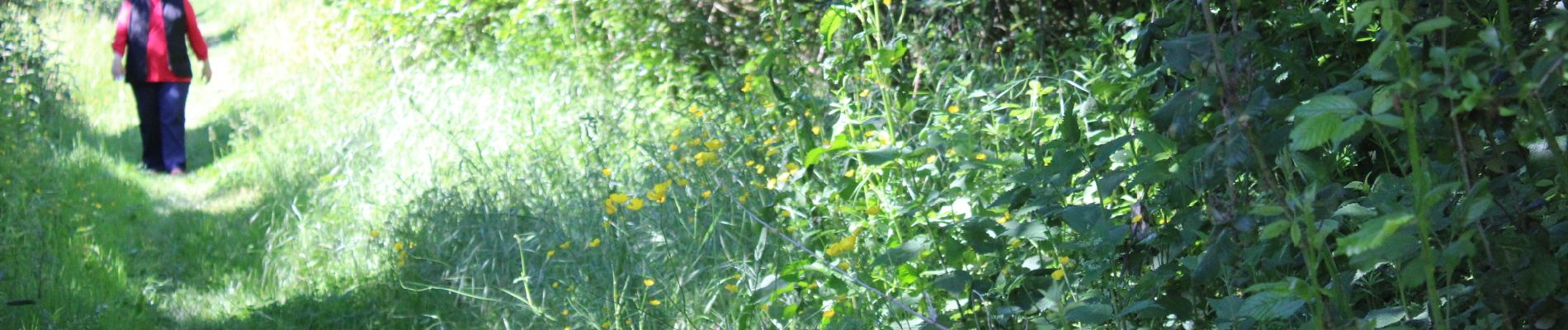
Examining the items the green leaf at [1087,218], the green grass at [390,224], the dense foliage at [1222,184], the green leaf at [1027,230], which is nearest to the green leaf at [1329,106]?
the dense foliage at [1222,184]

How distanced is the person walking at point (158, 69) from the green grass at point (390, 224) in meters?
0.23

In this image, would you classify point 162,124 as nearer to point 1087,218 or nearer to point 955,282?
point 955,282

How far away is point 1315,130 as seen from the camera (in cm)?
161

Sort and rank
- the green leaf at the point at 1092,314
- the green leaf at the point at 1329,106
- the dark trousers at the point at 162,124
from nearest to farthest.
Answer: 1. the green leaf at the point at 1329,106
2. the green leaf at the point at 1092,314
3. the dark trousers at the point at 162,124

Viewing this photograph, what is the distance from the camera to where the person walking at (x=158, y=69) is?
8.59 m

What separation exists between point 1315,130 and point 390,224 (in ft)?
14.5

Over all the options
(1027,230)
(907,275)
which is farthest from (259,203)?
(1027,230)

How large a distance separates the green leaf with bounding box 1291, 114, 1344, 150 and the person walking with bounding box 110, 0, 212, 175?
812 cm

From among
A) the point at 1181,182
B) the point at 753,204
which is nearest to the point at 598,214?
the point at 753,204

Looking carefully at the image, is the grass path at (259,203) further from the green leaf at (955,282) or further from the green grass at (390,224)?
the green leaf at (955,282)

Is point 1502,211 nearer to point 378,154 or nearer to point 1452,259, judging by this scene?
point 1452,259

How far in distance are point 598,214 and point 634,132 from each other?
105 centimetres

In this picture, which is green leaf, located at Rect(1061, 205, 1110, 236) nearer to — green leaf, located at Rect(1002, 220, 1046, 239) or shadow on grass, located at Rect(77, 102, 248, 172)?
green leaf, located at Rect(1002, 220, 1046, 239)

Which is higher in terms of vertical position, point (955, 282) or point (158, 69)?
point (955, 282)
